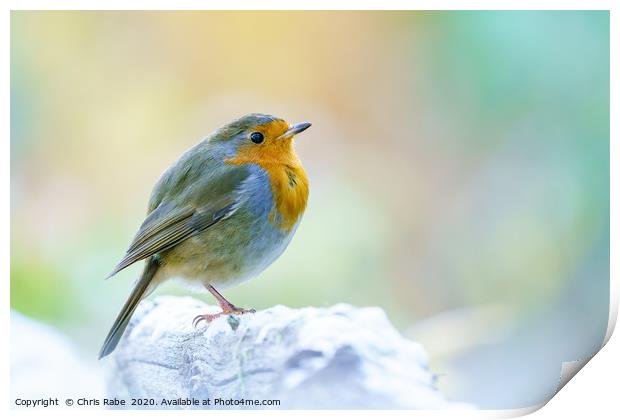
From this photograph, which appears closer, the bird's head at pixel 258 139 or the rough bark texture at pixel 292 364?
the rough bark texture at pixel 292 364

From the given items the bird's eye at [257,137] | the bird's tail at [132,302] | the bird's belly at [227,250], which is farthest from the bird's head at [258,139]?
the bird's tail at [132,302]

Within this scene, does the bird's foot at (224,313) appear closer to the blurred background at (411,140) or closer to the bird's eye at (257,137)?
the blurred background at (411,140)

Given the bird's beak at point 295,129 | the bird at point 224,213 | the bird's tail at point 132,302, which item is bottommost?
the bird's tail at point 132,302

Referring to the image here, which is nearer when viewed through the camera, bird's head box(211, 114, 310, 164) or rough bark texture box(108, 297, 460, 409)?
rough bark texture box(108, 297, 460, 409)

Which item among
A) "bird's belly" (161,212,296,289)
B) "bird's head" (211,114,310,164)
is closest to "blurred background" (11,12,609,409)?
"bird's head" (211,114,310,164)

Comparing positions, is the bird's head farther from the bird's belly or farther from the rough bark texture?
the rough bark texture

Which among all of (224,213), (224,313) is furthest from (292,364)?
(224,213)
